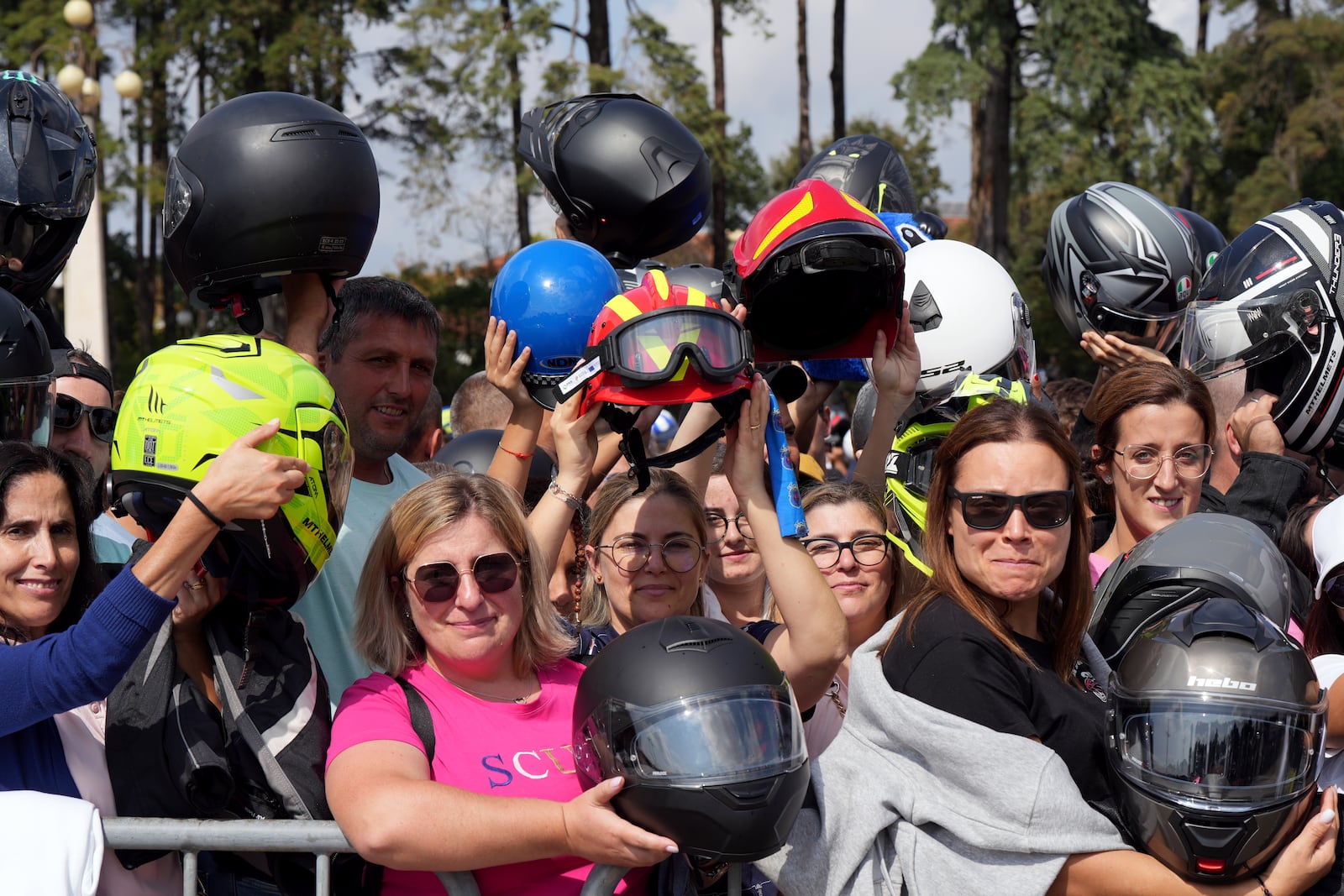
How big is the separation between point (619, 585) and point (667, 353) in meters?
0.97

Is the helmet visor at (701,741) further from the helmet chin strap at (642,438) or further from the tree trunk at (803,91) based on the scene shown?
the tree trunk at (803,91)

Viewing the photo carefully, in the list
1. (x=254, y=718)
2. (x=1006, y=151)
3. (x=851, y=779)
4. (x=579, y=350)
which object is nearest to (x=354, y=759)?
(x=254, y=718)

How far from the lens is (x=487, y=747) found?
309 cm

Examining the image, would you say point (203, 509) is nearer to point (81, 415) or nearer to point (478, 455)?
point (81, 415)

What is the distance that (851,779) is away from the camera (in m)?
3.03

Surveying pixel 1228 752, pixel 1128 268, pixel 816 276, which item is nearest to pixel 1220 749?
pixel 1228 752

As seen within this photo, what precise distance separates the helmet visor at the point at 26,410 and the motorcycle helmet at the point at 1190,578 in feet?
10.1

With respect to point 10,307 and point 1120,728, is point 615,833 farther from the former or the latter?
point 10,307

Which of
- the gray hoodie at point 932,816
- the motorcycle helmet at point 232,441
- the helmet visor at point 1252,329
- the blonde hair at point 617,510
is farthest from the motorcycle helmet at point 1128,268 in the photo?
the motorcycle helmet at point 232,441

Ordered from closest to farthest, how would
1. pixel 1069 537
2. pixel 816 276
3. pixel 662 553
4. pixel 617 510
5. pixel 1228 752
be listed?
pixel 1228 752 → pixel 1069 537 → pixel 816 276 → pixel 662 553 → pixel 617 510

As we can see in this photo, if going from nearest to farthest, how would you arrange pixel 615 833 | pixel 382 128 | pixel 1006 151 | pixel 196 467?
pixel 615 833 → pixel 196 467 → pixel 1006 151 → pixel 382 128

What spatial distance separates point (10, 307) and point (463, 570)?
175 centimetres

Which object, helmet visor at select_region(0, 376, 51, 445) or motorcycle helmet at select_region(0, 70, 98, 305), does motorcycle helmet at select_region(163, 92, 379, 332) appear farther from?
motorcycle helmet at select_region(0, 70, 98, 305)

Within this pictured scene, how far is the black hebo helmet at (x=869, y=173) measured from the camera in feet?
18.8
